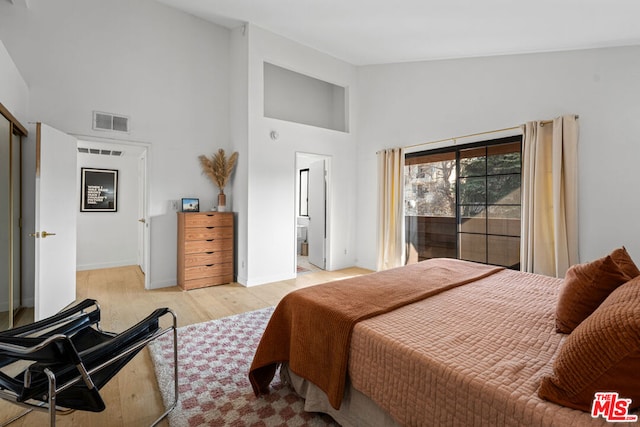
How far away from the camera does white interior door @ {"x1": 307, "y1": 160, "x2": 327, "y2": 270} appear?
518 cm

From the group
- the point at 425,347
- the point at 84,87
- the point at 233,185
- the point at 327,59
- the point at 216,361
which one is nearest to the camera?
the point at 425,347

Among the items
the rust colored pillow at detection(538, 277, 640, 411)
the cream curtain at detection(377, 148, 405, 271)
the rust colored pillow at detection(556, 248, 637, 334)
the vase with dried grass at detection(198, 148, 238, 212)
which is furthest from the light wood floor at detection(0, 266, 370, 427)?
the rust colored pillow at detection(556, 248, 637, 334)

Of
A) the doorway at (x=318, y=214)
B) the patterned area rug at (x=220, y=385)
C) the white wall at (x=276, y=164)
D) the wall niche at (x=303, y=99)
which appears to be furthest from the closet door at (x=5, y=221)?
the doorway at (x=318, y=214)

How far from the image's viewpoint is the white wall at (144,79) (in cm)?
329

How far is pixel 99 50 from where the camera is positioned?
3592mm

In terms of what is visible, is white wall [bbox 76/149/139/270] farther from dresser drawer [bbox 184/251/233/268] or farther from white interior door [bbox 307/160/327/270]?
white interior door [bbox 307/160/327/270]

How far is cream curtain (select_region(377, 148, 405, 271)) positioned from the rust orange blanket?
2.35 m

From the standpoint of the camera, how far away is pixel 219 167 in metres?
4.32

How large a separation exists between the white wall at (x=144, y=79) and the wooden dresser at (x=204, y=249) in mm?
388

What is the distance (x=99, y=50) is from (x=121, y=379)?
367 cm

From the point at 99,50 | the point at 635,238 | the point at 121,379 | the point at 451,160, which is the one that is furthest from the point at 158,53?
the point at 635,238

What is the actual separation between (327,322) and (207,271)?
2.98m

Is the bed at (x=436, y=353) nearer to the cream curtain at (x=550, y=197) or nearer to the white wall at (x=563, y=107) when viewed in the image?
the cream curtain at (x=550, y=197)

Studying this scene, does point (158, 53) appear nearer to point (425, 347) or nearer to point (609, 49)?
point (425, 347)
